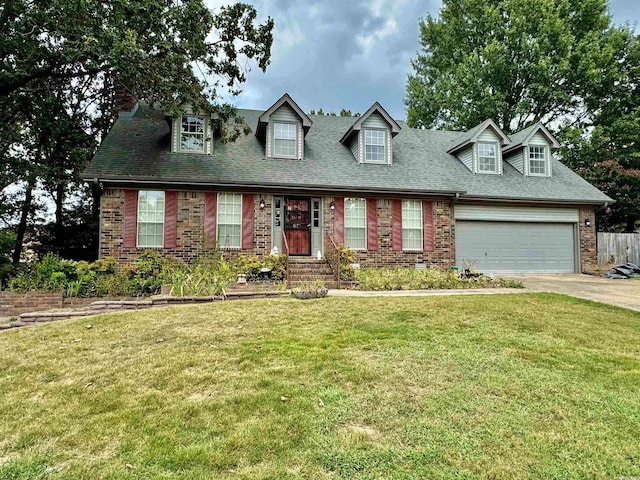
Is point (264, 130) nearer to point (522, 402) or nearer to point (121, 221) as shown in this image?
point (121, 221)

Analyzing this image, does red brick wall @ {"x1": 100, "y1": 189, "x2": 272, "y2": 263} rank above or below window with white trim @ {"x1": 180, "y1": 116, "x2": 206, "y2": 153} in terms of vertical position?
below

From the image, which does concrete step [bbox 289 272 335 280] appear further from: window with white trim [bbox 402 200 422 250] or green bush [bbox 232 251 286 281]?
window with white trim [bbox 402 200 422 250]

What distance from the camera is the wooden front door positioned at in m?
12.6

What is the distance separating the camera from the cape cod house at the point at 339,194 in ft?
37.7

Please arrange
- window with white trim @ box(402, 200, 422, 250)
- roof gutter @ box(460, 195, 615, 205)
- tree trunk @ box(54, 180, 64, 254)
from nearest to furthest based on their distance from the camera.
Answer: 1. window with white trim @ box(402, 200, 422, 250)
2. roof gutter @ box(460, 195, 615, 205)
3. tree trunk @ box(54, 180, 64, 254)

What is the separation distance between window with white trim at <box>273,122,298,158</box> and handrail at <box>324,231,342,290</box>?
3.29m

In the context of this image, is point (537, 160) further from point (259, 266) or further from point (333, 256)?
point (259, 266)

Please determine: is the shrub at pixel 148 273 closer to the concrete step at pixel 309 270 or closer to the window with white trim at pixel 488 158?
the concrete step at pixel 309 270

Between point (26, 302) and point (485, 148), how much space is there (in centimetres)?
1543

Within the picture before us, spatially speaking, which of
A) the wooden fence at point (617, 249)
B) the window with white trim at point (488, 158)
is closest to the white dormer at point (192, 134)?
the window with white trim at point (488, 158)

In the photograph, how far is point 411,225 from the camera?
43.0ft

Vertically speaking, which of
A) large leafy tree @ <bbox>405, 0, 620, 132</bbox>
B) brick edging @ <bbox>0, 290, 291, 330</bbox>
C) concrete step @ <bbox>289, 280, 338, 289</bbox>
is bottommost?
brick edging @ <bbox>0, 290, 291, 330</bbox>

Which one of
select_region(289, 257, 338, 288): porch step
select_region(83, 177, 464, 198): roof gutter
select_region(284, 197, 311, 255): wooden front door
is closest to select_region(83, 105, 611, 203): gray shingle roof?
select_region(83, 177, 464, 198): roof gutter

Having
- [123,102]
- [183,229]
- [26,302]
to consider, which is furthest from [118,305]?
[123,102]
